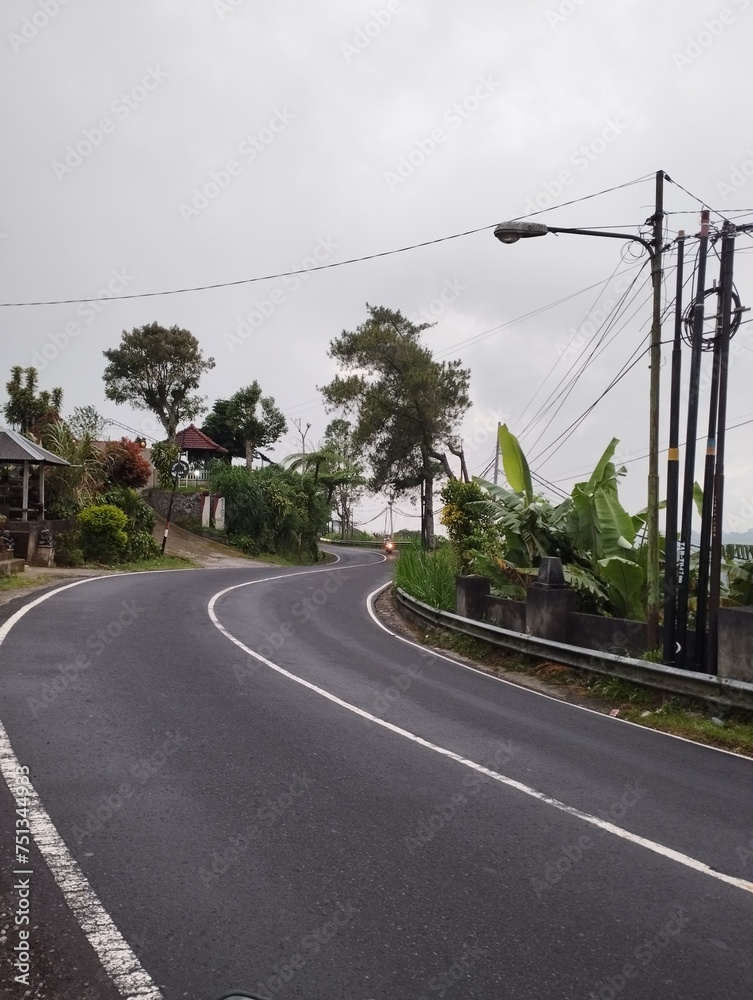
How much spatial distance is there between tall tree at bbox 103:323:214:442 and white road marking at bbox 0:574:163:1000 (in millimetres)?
53764

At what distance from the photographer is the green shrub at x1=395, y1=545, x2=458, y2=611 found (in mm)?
18672

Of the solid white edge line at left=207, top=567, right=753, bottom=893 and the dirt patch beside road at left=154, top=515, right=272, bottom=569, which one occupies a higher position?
the solid white edge line at left=207, top=567, right=753, bottom=893

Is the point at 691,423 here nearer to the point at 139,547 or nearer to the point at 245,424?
the point at 139,547

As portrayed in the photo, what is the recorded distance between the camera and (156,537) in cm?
3812

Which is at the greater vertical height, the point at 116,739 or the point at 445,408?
the point at 445,408

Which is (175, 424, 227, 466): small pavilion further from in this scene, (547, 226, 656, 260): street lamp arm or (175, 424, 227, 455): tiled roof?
(547, 226, 656, 260): street lamp arm

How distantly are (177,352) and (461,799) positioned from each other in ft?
182

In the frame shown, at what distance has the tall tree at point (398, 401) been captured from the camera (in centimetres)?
5147

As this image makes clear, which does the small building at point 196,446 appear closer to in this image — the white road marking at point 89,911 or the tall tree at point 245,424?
the tall tree at point 245,424

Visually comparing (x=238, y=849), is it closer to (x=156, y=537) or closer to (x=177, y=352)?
(x=156, y=537)

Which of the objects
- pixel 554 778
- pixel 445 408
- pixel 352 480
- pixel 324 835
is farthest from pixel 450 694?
pixel 352 480
